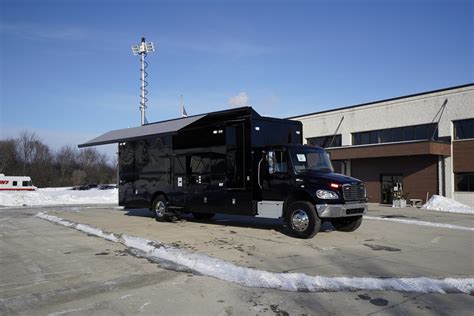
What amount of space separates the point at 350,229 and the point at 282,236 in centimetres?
249

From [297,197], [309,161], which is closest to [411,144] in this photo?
[309,161]

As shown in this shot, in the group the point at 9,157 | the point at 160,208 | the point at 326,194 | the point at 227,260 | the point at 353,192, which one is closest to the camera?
the point at 227,260

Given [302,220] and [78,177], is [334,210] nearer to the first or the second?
[302,220]

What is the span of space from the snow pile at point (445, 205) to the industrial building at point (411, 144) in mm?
1138

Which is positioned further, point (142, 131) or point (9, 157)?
point (9, 157)

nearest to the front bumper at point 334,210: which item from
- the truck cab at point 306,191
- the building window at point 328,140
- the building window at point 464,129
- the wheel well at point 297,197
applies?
the truck cab at point 306,191

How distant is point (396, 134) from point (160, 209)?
20.9 metres

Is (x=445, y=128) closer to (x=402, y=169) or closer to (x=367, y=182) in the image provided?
(x=402, y=169)

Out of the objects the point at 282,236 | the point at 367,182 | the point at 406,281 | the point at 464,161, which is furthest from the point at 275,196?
the point at 367,182

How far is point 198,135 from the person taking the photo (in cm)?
1520

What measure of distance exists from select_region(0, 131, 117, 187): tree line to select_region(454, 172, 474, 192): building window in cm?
8645

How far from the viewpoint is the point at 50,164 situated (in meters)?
104

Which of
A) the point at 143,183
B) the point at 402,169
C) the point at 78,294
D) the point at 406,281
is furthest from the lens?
the point at 402,169

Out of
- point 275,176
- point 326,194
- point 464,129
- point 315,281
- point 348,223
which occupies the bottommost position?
point 315,281
